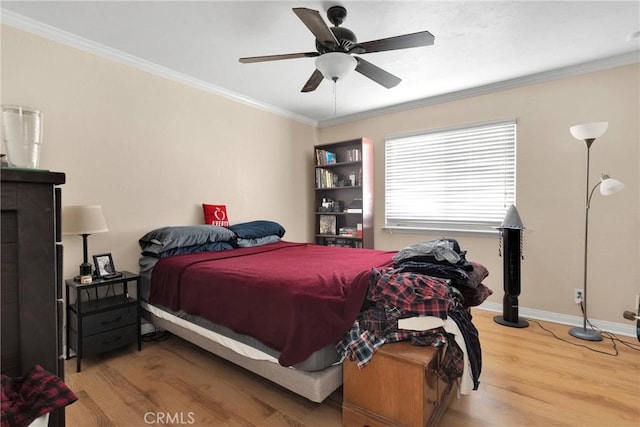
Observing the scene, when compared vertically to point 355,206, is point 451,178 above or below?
above

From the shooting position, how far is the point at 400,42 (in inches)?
74.2

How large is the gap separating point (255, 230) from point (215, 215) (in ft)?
1.53

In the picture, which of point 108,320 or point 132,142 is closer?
point 108,320

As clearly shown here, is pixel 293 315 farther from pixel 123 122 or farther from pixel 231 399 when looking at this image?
pixel 123 122

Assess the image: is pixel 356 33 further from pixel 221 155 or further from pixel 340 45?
pixel 221 155

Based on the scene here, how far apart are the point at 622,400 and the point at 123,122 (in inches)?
163

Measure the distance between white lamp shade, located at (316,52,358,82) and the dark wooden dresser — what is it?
5.35 ft

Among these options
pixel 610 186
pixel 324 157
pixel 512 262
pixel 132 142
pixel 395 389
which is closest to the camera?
pixel 395 389

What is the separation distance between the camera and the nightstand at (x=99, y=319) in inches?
86.1

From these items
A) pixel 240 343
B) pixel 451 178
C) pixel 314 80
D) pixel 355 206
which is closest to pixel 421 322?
pixel 240 343

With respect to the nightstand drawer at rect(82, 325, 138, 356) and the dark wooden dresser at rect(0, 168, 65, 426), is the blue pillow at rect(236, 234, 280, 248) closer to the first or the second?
the nightstand drawer at rect(82, 325, 138, 356)

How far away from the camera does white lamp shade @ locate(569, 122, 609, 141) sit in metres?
2.57

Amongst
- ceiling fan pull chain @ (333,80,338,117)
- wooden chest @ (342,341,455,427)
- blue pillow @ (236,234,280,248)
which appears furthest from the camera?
ceiling fan pull chain @ (333,80,338,117)

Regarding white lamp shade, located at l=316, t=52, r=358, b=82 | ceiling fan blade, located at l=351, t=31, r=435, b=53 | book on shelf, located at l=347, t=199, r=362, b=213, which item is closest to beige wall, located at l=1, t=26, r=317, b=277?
book on shelf, located at l=347, t=199, r=362, b=213
